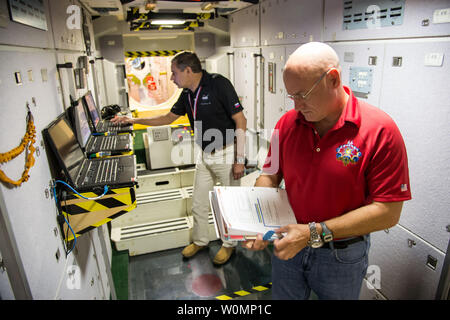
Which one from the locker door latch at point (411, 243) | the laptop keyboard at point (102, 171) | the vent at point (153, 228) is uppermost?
the laptop keyboard at point (102, 171)

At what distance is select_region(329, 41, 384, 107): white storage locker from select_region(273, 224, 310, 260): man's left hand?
51.0 inches

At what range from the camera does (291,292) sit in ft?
5.73

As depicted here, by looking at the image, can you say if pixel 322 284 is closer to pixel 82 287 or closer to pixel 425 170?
pixel 425 170

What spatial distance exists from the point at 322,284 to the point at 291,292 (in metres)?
0.21

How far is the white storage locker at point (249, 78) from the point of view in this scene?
187 inches

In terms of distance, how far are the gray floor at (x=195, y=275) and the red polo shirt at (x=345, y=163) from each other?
1.69 m

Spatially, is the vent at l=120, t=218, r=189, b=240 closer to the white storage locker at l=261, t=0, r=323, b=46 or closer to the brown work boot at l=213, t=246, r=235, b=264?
the brown work boot at l=213, t=246, r=235, b=264

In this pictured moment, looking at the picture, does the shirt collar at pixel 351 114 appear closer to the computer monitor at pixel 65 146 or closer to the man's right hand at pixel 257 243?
the man's right hand at pixel 257 243

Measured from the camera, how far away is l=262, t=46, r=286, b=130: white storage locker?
12.7 ft

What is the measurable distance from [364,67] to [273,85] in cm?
188

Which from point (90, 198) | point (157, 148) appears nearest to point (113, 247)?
point (157, 148)

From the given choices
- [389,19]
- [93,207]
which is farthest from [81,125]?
[389,19]

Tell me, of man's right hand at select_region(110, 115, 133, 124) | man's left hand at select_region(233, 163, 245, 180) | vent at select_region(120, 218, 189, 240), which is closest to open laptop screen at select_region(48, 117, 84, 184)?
man's right hand at select_region(110, 115, 133, 124)

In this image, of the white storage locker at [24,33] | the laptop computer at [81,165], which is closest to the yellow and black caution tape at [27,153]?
the laptop computer at [81,165]
